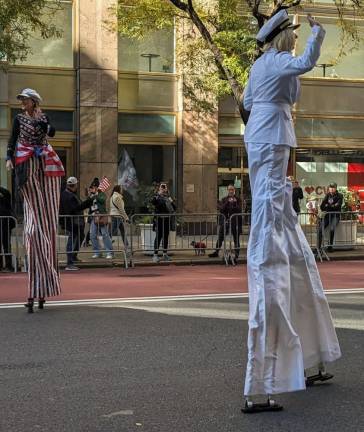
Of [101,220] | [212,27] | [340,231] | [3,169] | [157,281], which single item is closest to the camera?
[157,281]

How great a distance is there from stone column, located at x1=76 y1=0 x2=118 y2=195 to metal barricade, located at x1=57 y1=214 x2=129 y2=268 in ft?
17.7

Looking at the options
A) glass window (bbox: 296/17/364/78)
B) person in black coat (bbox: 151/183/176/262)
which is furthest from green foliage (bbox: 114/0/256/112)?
glass window (bbox: 296/17/364/78)

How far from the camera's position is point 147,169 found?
20.4 metres

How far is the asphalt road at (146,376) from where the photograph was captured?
3.98 metres

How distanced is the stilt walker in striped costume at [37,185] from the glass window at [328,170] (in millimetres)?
14903

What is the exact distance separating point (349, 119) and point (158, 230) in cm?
1040

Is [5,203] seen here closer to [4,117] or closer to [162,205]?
[162,205]

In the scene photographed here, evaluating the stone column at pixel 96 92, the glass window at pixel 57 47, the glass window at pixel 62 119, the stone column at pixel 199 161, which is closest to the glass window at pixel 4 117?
the glass window at pixel 62 119

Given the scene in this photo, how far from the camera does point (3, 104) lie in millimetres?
18828

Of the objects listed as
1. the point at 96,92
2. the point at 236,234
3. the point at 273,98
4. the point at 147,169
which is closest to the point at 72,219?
the point at 236,234

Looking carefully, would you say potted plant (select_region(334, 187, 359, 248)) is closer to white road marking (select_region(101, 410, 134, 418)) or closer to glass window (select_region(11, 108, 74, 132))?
glass window (select_region(11, 108, 74, 132))

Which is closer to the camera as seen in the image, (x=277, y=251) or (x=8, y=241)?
(x=277, y=251)

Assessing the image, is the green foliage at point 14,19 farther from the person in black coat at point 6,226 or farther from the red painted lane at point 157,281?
the red painted lane at point 157,281

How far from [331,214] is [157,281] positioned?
584 centimetres
